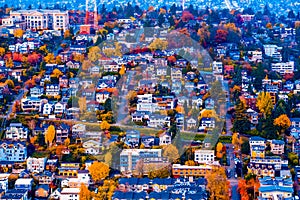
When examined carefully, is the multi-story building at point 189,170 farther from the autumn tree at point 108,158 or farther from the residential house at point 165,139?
the residential house at point 165,139

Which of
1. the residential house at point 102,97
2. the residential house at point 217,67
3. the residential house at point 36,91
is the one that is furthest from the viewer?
the residential house at point 217,67

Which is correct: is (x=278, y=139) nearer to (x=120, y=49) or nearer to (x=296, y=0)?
(x=120, y=49)

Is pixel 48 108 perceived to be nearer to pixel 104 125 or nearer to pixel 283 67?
pixel 104 125

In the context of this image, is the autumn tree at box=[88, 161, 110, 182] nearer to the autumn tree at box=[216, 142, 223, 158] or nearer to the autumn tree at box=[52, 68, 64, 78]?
the autumn tree at box=[216, 142, 223, 158]


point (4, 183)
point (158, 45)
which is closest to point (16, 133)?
point (4, 183)

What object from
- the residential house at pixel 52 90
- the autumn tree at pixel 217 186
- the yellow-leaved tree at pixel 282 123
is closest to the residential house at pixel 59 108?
the residential house at pixel 52 90

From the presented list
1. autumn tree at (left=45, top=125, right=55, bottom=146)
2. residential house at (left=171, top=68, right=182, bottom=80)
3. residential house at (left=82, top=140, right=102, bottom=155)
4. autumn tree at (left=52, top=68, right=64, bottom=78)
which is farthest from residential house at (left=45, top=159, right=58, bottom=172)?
residential house at (left=171, top=68, right=182, bottom=80)
